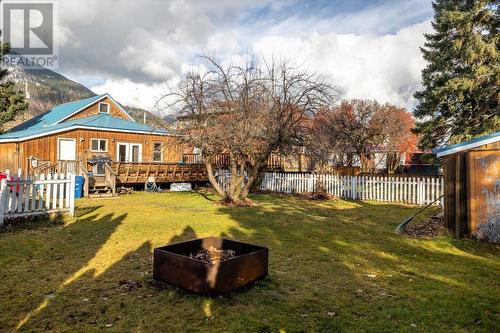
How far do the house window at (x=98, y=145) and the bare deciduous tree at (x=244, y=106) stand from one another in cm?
1084

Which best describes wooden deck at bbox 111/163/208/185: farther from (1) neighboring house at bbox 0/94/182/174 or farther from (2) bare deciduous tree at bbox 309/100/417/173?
(2) bare deciduous tree at bbox 309/100/417/173

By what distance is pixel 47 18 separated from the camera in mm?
20516

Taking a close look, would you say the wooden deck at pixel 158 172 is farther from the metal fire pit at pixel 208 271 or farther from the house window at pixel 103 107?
the metal fire pit at pixel 208 271

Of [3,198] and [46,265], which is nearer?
[46,265]

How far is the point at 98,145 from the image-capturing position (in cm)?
2250

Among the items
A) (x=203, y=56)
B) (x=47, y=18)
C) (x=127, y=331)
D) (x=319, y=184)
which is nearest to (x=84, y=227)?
(x=127, y=331)

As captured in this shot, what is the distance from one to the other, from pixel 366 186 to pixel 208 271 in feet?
46.6

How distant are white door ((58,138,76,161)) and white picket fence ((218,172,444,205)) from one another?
385 inches

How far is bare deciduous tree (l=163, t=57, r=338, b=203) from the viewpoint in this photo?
13422 millimetres

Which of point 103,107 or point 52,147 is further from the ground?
point 103,107

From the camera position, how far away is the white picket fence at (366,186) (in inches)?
593

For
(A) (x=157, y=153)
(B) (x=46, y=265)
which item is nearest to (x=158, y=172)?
(A) (x=157, y=153)

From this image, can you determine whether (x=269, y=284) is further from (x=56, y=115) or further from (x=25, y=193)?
(x=56, y=115)

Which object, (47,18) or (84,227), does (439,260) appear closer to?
(84,227)
